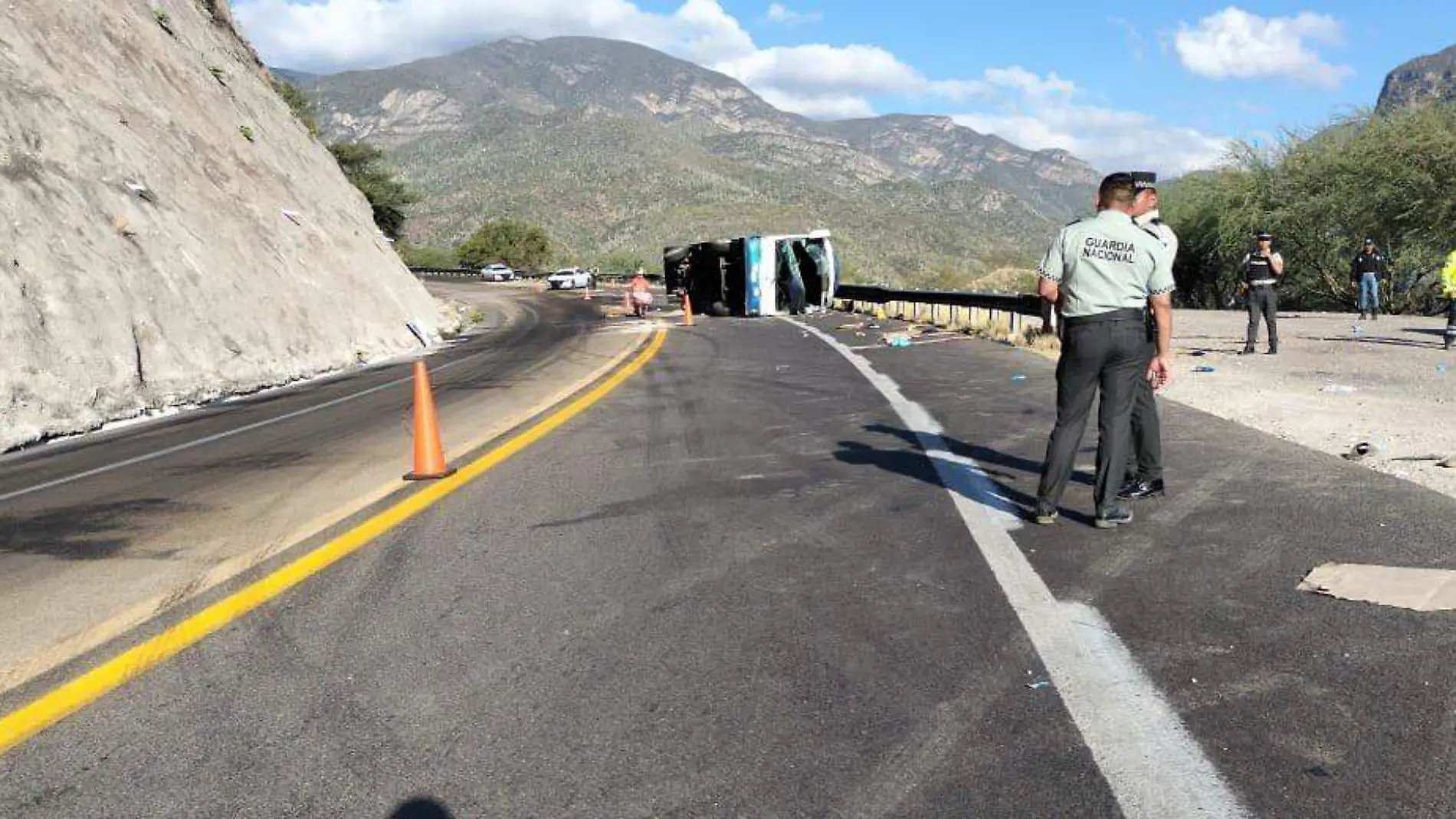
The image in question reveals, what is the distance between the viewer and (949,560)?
517 cm

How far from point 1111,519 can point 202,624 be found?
14.8 feet

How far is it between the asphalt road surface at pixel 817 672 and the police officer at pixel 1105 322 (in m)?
0.34

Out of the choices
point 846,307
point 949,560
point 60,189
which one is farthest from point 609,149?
Result: point 949,560

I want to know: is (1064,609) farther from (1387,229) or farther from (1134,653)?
(1387,229)

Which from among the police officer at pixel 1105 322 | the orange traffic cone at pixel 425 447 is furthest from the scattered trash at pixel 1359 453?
the orange traffic cone at pixel 425 447

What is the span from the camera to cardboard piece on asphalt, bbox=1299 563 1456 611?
4.29 m

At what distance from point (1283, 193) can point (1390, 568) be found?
114ft

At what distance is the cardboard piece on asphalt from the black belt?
1.63m

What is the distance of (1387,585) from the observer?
4504 millimetres

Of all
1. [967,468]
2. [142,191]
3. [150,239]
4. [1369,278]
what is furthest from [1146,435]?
[1369,278]

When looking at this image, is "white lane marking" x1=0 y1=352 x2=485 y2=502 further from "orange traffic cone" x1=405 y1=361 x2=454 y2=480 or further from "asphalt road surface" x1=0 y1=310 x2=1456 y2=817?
"asphalt road surface" x1=0 y1=310 x2=1456 y2=817

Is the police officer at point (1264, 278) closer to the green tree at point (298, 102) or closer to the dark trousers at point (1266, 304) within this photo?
the dark trousers at point (1266, 304)

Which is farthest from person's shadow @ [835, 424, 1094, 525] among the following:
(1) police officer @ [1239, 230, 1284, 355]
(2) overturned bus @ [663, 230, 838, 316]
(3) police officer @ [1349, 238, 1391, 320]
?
(2) overturned bus @ [663, 230, 838, 316]

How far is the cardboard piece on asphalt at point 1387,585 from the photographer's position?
4.29m
